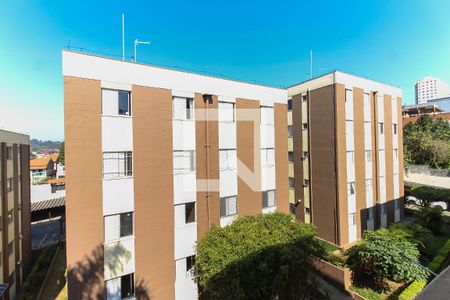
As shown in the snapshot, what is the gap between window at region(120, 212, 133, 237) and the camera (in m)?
12.1

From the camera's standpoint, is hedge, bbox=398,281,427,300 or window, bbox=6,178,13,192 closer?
hedge, bbox=398,281,427,300

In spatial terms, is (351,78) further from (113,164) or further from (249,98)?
(113,164)

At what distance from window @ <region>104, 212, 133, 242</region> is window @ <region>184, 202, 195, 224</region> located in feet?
10.0

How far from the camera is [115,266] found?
11.8 m

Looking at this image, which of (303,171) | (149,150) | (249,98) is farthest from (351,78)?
(149,150)

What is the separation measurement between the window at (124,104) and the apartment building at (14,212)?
13884 mm

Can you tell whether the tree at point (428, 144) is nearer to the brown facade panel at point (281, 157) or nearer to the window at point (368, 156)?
the window at point (368, 156)

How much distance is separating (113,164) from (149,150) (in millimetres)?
1902

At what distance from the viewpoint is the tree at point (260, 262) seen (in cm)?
1027

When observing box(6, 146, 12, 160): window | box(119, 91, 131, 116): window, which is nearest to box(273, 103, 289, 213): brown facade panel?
box(119, 91, 131, 116): window

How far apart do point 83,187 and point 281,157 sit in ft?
41.4

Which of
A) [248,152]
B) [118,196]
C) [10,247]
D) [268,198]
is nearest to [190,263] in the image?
[118,196]

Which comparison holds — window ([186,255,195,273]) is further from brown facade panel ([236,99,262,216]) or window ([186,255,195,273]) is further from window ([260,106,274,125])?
window ([260,106,274,125])

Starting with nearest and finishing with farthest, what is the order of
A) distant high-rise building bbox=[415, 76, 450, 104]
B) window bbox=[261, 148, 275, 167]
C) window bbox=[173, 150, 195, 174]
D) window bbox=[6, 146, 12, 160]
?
window bbox=[173, 150, 195, 174], window bbox=[261, 148, 275, 167], window bbox=[6, 146, 12, 160], distant high-rise building bbox=[415, 76, 450, 104]
